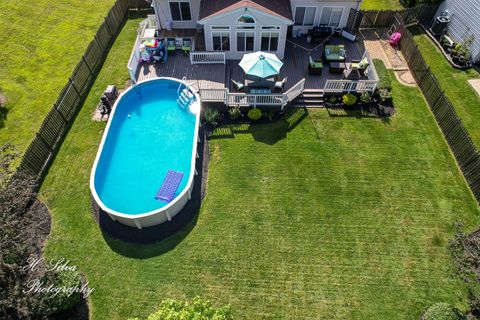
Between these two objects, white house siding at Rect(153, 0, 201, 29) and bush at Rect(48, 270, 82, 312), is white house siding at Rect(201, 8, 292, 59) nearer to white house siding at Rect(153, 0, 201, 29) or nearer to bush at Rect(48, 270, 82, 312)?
white house siding at Rect(153, 0, 201, 29)

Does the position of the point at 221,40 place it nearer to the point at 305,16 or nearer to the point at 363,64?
the point at 305,16

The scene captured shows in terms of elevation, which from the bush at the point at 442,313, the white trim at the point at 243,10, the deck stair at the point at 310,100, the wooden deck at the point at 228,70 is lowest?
the bush at the point at 442,313

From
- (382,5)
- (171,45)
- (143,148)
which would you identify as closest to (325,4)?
(382,5)

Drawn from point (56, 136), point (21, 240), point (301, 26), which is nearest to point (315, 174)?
point (301, 26)

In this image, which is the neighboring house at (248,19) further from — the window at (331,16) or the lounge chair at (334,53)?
the lounge chair at (334,53)

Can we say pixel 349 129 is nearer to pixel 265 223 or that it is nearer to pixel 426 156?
pixel 426 156

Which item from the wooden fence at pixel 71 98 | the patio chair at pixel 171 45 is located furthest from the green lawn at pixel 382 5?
the wooden fence at pixel 71 98
